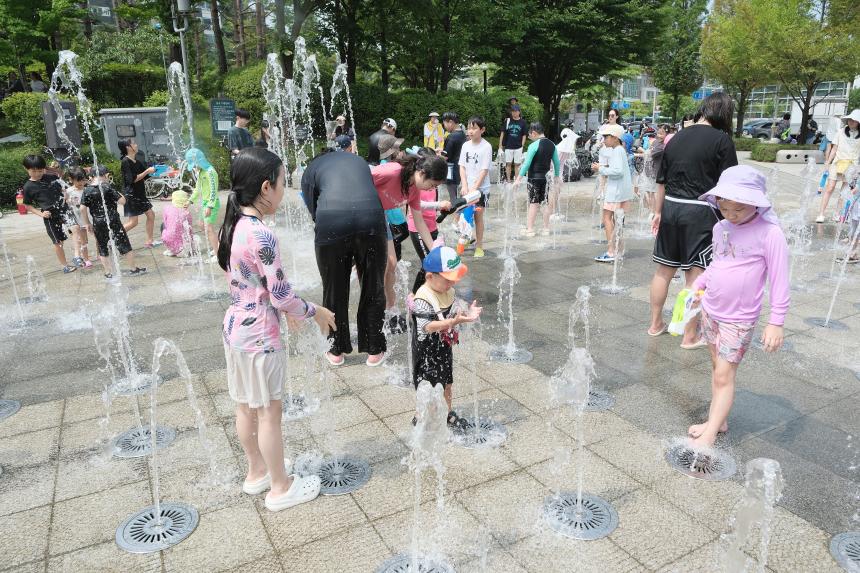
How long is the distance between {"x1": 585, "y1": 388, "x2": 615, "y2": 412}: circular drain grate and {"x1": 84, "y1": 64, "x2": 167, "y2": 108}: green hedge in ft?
83.6

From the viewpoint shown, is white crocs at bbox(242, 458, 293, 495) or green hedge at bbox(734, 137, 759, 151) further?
green hedge at bbox(734, 137, 759, 151)

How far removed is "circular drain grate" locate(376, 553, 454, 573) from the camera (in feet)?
8.32

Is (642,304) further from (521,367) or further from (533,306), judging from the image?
(521,367)

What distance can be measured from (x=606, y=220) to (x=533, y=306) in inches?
82.3

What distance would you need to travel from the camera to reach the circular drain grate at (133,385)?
4.30m

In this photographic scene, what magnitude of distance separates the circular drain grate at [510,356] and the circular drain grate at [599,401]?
0.68m

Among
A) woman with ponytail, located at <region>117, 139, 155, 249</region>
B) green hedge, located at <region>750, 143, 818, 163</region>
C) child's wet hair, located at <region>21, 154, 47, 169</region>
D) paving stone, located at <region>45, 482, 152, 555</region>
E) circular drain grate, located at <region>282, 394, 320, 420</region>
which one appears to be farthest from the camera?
green hedge, located at <region>750, 143, 818, 163</region>

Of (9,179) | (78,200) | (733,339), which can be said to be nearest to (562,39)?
(9,179)

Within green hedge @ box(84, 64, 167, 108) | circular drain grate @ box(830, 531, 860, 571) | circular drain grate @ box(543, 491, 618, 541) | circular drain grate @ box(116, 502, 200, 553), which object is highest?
green hedge @ box(84, 64, 167, 108)

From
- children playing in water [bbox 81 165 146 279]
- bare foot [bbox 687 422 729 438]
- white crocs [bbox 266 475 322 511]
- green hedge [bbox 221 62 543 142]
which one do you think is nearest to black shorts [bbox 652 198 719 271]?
bare foot [bbox 687 422 729 438]

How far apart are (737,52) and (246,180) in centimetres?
2800

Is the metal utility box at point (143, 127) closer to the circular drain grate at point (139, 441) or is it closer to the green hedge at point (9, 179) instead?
the green hedge at point (9, 179)

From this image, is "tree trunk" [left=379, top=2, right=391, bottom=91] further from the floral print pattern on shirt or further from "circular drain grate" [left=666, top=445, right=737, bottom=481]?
the floral print pattern on shirt

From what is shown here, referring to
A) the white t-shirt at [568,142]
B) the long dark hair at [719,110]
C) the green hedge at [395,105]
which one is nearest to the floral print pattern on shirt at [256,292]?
the long dark hair at [719,110]
